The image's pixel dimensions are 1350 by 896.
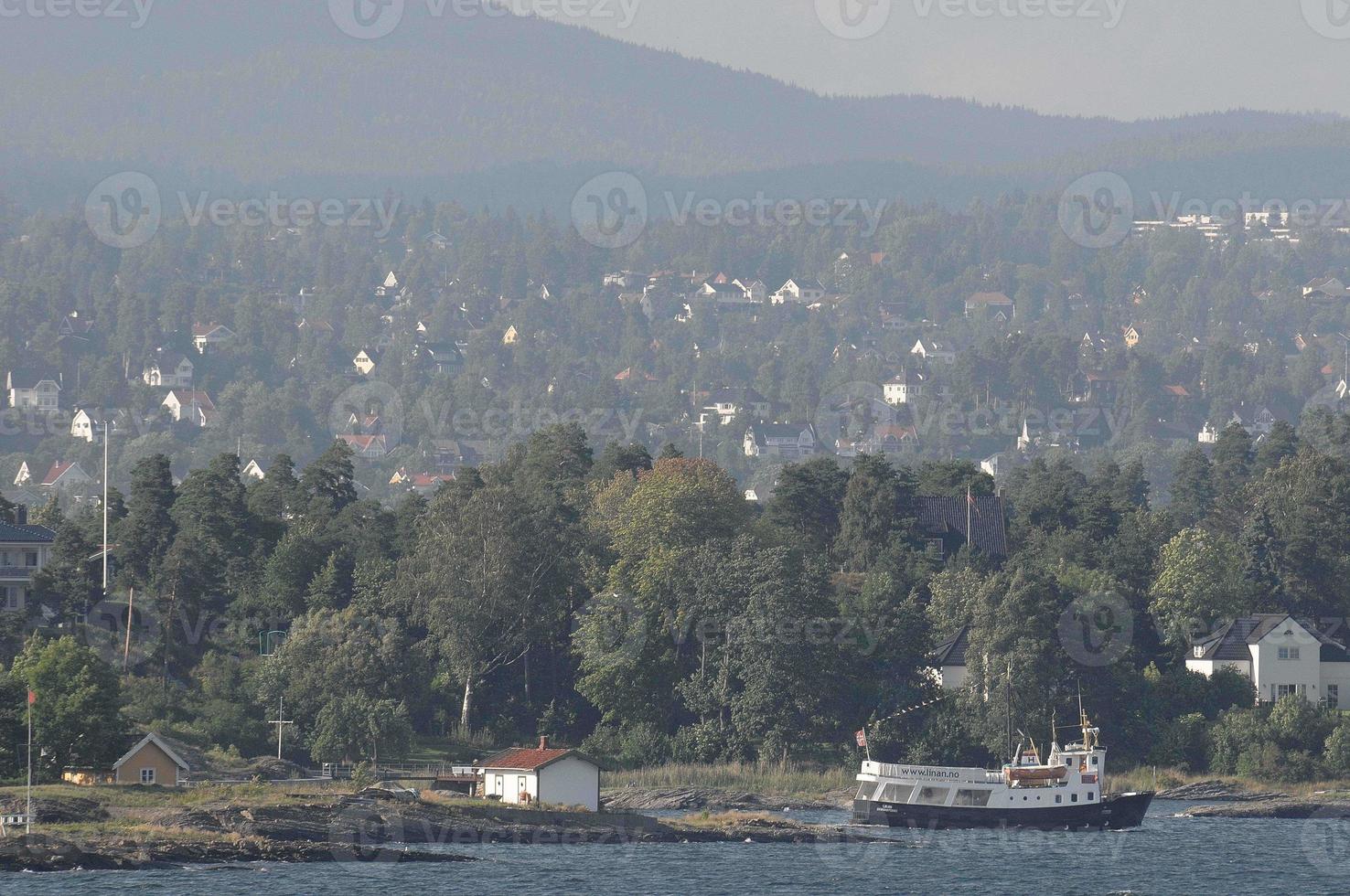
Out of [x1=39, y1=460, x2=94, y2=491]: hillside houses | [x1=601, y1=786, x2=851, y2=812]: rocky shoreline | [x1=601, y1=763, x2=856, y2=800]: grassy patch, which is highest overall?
[x1=39, y1=460, x2=94, y2=491]: hillside houses

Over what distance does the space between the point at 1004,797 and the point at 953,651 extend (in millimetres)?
10395

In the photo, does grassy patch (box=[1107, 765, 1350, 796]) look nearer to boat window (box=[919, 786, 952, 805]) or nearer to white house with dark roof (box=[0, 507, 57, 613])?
boat window (box=[919, 786, 952, 805])

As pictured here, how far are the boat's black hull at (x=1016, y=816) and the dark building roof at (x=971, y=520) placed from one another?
24163 millimetres

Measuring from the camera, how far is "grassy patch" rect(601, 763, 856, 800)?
7119 centimetres

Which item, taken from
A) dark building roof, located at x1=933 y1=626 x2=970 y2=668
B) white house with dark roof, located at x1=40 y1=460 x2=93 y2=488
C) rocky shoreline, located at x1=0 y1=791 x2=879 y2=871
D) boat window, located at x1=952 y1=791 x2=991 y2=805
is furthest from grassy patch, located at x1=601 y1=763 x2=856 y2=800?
white house with dark roof, located at x1=40 y1=460 x2=93 y2=488

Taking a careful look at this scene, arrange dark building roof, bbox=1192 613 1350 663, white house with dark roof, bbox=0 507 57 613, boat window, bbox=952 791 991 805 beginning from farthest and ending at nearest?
dark building roof, bbox=1192 613 1350 663 < white house with dark roof, bbox=0 507 57 613 < boat window, bbox=952 791 991 805

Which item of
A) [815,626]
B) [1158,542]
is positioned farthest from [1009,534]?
[815,626]

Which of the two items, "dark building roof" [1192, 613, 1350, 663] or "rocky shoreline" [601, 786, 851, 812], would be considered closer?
"rocky shoreline" [601, 786, 851, 812]

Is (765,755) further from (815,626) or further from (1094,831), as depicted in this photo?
(1094,831)

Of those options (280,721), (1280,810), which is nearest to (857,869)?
(1280,810)

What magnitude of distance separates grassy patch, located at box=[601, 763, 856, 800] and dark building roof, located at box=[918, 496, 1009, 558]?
21080 millimetres

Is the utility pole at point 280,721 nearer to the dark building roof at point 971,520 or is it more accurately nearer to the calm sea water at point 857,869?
the calm sea water at point 857,869

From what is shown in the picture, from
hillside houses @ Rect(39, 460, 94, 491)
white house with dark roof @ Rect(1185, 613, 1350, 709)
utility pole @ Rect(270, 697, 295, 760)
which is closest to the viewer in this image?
utility pole @ Rect(270, 697, 295, 760)

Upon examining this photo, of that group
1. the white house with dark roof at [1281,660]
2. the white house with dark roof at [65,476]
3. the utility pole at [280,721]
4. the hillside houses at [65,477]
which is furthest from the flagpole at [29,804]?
the white house with dark roof at [65,476]
